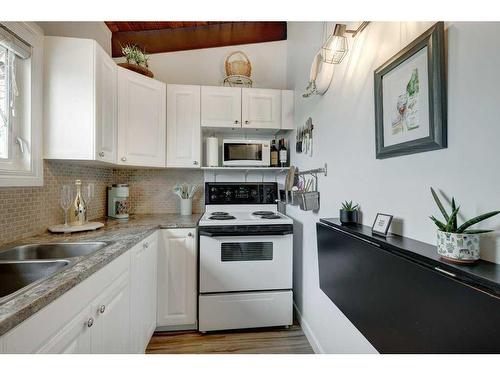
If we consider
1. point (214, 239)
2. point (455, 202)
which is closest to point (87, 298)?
point (214, 239)

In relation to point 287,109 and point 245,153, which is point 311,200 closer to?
point 245,153

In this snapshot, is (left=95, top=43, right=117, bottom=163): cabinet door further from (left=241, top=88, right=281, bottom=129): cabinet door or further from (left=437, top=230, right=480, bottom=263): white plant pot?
(left=437, top=230, right=480, bottom=263): white plant pot

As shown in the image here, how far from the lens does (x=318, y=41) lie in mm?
1697

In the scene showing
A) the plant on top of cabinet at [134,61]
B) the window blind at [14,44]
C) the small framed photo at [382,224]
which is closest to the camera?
the small framed photo at [382,224]

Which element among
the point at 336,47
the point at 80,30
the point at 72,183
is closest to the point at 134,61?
the point at 80,30

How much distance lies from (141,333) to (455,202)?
175 centimetres

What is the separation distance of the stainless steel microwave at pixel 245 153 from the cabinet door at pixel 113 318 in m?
1.36

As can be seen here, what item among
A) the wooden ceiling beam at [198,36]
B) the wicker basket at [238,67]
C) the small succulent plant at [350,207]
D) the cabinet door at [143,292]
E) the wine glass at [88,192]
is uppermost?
the wooden ceiling beam at [198,36]

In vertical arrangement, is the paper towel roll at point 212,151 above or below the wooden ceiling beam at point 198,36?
below

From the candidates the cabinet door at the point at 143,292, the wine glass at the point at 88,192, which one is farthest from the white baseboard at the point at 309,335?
the wine glass at the point at 88,192

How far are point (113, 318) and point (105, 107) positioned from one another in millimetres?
1366

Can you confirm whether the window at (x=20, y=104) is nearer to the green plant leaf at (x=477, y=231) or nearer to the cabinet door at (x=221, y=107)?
the cabinet door at (x=221, y=107)

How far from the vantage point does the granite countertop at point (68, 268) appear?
60cm

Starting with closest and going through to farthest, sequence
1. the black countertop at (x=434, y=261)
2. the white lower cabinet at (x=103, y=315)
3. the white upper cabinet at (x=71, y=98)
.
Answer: the black countertop at (x=434, y=261)
the white lower cabinet at (x=103, y=315)
the white upper cabinet at (x=71, y=98)
